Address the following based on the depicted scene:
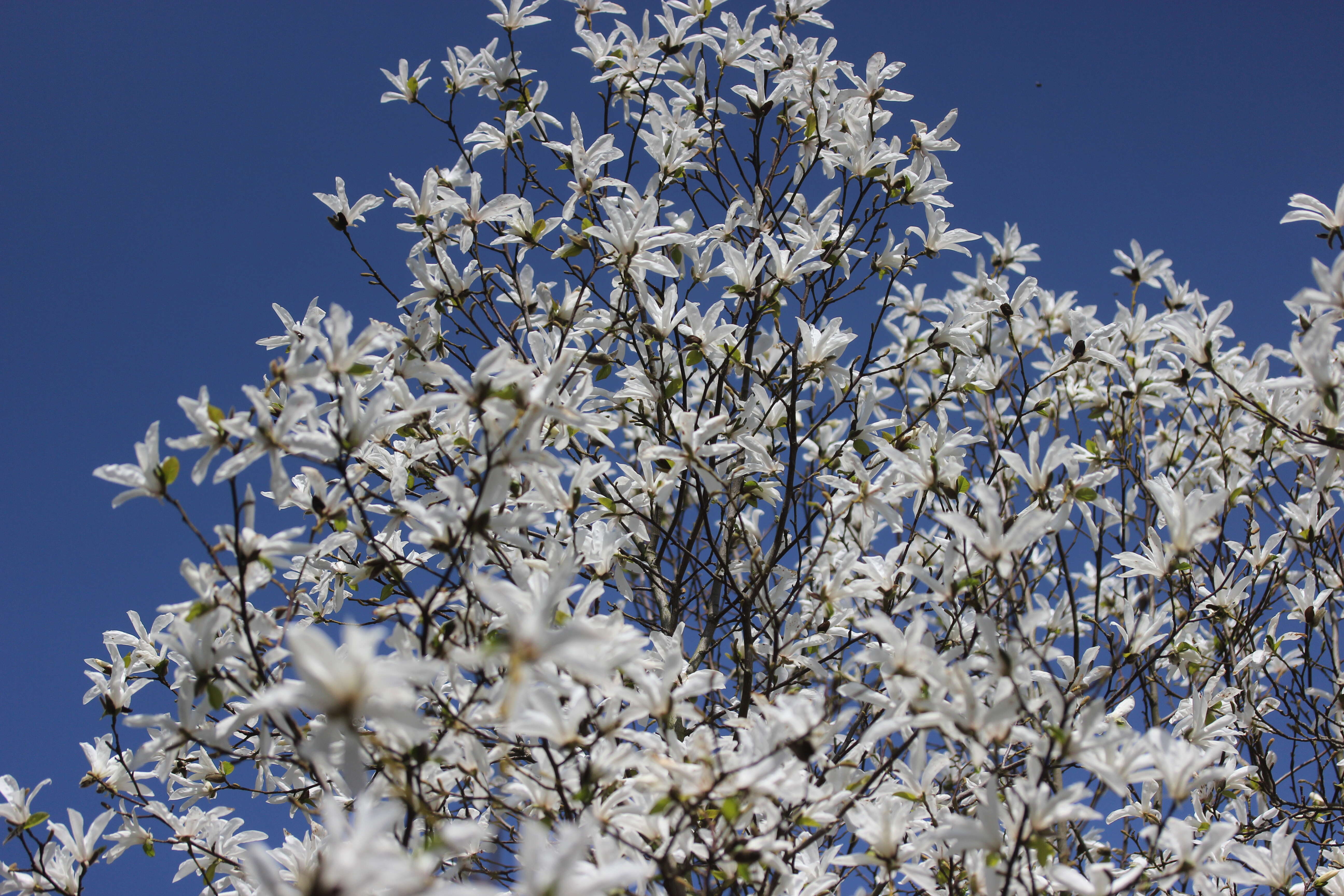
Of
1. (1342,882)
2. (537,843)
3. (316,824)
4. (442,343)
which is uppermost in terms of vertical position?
(442,343)

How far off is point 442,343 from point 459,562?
4.94 feet

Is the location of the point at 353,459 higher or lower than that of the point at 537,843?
higher

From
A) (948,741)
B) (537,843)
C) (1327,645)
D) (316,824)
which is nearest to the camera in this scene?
(537,843)

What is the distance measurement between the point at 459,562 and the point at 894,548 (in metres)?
1.58

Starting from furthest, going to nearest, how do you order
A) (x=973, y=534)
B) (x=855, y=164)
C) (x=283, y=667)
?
(x=855, y=164), (x=283, y=667), (x=973, y=534)

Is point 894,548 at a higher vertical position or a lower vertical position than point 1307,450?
lower

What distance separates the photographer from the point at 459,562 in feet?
6.31

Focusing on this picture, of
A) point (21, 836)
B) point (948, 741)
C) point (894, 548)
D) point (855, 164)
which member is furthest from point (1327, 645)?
point (21, 836)

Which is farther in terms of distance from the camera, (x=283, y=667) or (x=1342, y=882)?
(x=1342, y=882)

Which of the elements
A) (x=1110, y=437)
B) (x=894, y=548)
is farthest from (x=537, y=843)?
(x=1110, y=437)

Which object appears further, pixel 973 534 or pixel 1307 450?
pixel 1307 450

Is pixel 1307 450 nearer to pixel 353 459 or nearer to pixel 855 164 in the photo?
pixel 855 164

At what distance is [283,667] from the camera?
2283 mm

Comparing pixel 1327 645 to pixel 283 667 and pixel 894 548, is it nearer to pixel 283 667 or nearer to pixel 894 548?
pixel 894 548
